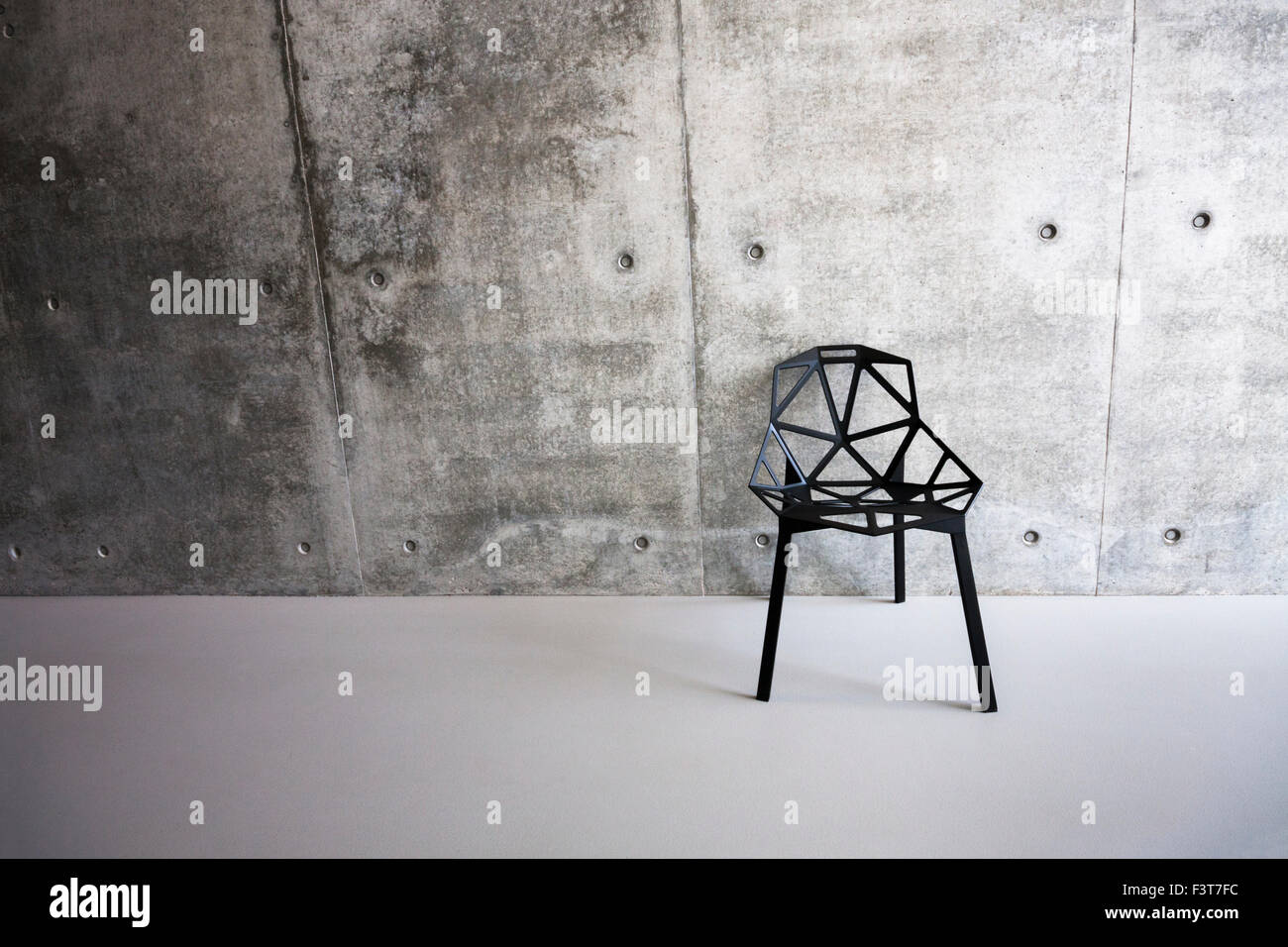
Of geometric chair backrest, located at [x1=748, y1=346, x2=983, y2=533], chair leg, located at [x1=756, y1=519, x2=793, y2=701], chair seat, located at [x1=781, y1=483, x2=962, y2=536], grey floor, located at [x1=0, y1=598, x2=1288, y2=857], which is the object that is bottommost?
grey floor, located at [x1=0, y1=598, x2=1288, y2=857]

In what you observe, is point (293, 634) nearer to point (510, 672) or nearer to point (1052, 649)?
point (510, 672)

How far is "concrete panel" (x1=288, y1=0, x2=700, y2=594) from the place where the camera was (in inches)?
125

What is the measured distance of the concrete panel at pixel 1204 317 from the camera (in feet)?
9.44

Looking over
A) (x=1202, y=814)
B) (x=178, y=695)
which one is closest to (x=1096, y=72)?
(x=1202, y=814)

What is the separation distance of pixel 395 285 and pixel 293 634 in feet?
4.62

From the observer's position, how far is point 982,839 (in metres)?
1.82

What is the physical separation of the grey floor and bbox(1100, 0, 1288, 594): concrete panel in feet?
0.74

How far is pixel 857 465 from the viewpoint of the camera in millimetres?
3307

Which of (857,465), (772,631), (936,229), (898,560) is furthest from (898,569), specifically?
(936,229)

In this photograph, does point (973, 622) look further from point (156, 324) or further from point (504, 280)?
point (156, 324)

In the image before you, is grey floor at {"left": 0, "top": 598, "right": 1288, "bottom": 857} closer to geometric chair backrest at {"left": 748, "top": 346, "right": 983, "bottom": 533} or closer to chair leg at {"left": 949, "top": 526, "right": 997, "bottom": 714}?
chair leg at {"left": 949, "top": 526, "right": 997, "bottom": 714}

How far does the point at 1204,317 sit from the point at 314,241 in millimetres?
3338

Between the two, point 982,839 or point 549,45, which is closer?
point 982,839

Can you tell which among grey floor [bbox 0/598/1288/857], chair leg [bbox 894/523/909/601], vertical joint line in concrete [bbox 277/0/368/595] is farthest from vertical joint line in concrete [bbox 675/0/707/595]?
vertical joint line in concrete [bbox 277/0/368/595]
